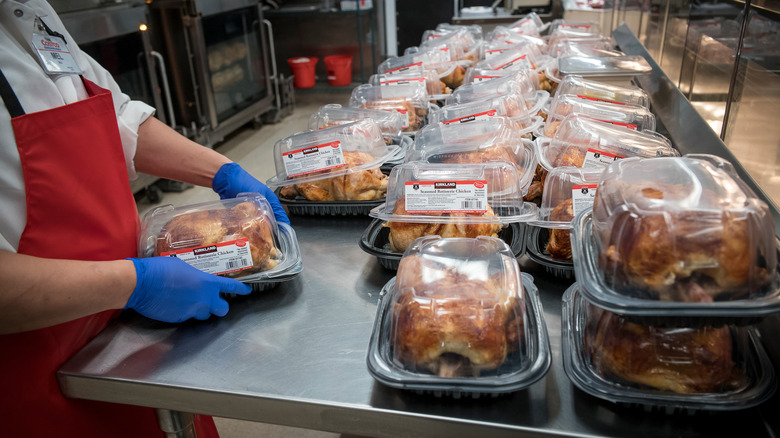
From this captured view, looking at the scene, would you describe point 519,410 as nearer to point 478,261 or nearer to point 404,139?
point 478,261

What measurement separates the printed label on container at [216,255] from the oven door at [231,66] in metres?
3.89

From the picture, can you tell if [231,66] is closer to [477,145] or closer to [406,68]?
[406,68]

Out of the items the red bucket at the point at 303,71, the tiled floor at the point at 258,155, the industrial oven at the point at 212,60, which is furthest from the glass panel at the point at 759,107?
the red bucket at the point at 303,71

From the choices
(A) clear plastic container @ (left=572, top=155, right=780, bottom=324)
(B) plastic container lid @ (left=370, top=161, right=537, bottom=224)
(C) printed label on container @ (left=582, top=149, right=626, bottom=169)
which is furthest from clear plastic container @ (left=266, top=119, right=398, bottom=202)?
(A) clear plastic container @ (left=572, top=155, right=780, bottom=324)

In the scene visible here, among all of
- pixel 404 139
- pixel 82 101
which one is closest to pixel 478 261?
pixel 82 101

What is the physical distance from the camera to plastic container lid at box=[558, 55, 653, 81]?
2246mm

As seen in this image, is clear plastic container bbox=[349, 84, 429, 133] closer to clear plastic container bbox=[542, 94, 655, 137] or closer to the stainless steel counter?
clear plastic container bbox=[542, 94, 655, 137]

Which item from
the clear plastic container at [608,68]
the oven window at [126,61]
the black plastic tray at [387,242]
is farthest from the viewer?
the oven window at [126,61]

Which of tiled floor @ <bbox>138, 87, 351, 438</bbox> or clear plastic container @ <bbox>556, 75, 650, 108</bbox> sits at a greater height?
clear plastic container @ <bbox>556, 75, 650, 108</bbox>

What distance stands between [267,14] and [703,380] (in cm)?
714

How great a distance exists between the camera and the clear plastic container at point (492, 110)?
207 cm

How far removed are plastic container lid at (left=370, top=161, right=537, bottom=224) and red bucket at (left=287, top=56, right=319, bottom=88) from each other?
5820 mm

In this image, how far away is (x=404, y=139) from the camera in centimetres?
212

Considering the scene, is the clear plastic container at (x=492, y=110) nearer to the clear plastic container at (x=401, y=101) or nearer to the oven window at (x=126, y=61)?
the clear plastic container at (x=401, y=101)
